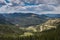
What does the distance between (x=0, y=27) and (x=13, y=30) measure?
23.9 inches

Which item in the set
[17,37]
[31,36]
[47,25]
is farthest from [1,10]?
[47,25]

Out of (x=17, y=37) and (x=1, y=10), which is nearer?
(x=17, y=37)

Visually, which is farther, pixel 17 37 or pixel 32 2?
pixel 32 2

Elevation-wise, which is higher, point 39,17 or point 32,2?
point 32,2

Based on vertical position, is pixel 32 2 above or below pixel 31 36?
above

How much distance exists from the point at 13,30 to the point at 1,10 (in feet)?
3.64

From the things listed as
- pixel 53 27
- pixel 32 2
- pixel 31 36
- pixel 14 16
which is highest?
pixel 32 2

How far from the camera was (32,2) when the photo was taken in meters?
5.91

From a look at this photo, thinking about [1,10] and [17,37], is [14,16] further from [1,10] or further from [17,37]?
[17,37]

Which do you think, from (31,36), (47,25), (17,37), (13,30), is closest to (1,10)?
(13,30)

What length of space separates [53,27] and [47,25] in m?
0.28

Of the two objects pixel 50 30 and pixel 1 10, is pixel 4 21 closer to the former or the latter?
pixel 1 10

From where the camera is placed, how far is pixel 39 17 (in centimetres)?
577

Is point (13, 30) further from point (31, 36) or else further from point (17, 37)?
point (31, 36)
